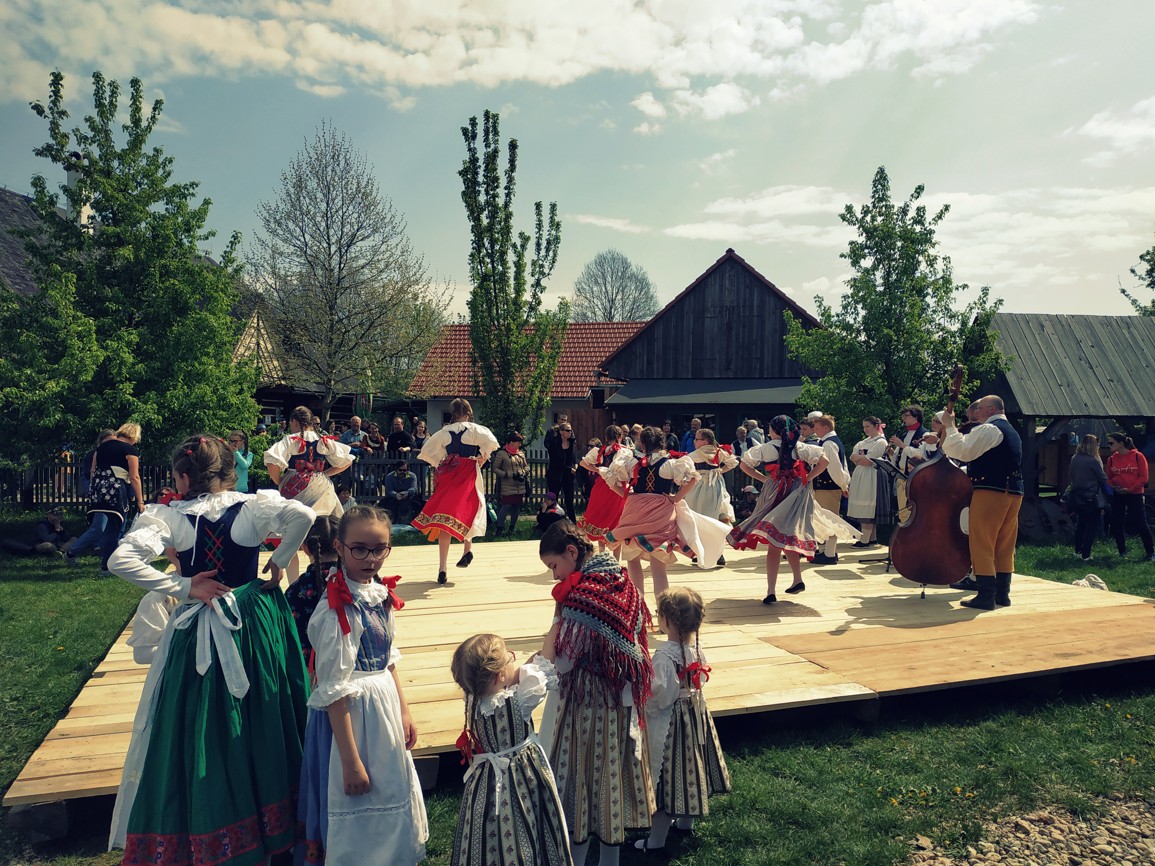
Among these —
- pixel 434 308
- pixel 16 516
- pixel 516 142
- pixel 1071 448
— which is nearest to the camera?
pixel 16 516

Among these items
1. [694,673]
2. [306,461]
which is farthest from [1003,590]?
[306,461]

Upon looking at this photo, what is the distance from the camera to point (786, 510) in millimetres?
7520

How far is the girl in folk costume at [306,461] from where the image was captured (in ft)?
26.4

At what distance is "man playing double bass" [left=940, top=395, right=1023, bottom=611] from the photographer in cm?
733

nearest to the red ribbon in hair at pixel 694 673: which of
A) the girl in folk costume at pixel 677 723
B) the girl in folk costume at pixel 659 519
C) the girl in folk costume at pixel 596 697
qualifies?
the girl in folk costume at pixel 677 723

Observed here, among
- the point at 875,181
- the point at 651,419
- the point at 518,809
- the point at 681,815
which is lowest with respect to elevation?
the point at 681,815

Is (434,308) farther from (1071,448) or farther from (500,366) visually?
(1071,448)

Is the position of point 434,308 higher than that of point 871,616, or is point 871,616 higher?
point 434,308

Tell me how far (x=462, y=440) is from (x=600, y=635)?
545 cm

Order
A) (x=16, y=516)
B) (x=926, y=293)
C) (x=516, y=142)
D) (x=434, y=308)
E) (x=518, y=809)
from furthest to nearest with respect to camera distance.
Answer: (x=434, y=308)
(x=516, y=142)
(x=926, y=293)
(x=16, y=516)
(x=518, y=809)

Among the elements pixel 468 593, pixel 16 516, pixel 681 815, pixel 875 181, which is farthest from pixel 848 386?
pixel 16 516

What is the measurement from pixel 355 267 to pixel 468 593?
16638 millimetres

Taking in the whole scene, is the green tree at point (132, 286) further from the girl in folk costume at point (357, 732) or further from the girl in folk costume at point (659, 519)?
the girl in folk costume at point (357, 732)

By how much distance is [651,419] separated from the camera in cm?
2450
